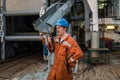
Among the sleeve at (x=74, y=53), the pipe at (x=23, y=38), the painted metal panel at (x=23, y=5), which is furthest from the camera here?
the painted metal panel at (x=23, y=5)

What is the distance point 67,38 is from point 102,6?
1476cm

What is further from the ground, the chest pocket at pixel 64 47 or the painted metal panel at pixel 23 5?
the painted metal panel at pixel 23 5

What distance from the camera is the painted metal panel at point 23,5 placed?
10.8m

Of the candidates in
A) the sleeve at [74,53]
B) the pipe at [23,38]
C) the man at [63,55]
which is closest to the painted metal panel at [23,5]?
the pipe at [23,38]

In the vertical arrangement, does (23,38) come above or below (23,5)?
below

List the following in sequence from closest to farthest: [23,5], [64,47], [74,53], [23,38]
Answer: [74,53]
[64,47]
[23,38]
[23,5]

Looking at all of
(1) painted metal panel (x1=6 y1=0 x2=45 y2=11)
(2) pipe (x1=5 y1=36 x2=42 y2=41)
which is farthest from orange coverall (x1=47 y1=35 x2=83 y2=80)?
(1) painted metal panel (x1=6 y1=0 x2=45 y2=11)

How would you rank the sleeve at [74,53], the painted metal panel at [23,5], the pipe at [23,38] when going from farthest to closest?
the painted metal panel at [23,5] → the pipe at [23,38] → the sleeve at [74,53]

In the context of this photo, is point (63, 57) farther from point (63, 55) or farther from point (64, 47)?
point (64, 47)

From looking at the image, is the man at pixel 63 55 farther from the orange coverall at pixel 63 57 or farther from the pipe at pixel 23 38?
the pipe at pixel 23 38

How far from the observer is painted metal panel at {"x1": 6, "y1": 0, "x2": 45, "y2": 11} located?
426 inches

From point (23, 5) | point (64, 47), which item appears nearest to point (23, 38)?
point (23, 5)

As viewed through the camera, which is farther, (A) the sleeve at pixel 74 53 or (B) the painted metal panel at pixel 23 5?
(B) the painted metal panel at pixel 23 5

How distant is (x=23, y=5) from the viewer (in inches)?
436
